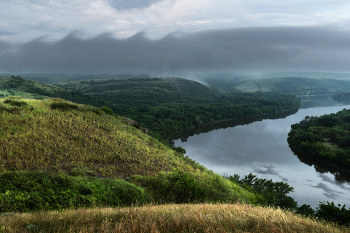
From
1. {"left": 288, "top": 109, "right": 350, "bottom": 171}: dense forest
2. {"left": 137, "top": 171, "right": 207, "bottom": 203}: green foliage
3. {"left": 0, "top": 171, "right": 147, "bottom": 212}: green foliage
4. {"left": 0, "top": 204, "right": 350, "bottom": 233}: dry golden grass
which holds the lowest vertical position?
{"left": 288, "top": 109, "right": 350, "bottom": 171}: dense forest

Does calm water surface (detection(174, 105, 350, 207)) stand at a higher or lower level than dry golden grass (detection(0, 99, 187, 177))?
lower

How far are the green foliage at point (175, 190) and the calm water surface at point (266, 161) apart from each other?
32.8 m

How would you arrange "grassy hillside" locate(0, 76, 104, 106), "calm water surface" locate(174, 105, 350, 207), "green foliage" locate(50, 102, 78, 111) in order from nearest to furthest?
"green foliage" locate(50, 102, 78, 111) → "calm water surface" locate(174, 105, 350, 207) → "grassy hillside" locate(0, 76, 104, 106)

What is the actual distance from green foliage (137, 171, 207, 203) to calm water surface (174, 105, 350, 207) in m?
32.8

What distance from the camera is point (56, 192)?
31.9 feet

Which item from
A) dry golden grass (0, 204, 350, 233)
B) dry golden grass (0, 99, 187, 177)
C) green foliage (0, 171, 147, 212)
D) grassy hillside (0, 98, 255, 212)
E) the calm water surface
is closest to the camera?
dry golden grass (0, 204, 350, 233)

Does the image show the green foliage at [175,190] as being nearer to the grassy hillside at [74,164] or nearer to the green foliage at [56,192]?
the grassy hillside at [74,164]

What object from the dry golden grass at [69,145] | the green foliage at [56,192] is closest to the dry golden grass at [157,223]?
the green foliage at [56,192]

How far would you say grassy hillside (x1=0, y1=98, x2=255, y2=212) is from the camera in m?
9.56

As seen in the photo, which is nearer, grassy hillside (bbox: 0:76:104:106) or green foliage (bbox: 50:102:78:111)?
green foliage (bbox: 50:102:78:111)

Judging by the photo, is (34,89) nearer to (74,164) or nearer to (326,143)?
(74,164)

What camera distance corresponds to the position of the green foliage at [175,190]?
1318 centimetres

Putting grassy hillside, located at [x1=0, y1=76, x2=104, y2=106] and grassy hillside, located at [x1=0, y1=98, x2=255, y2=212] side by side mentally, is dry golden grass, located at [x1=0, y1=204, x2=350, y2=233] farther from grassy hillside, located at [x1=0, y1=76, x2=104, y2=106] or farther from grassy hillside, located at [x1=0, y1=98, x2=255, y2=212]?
grassy hillside, located at [x1=0, y1=76, x2=104, y2=106]

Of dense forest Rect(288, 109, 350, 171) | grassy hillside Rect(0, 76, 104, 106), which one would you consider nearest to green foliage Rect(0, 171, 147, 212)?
dense forest Rect(288, 109, 350, 171)
